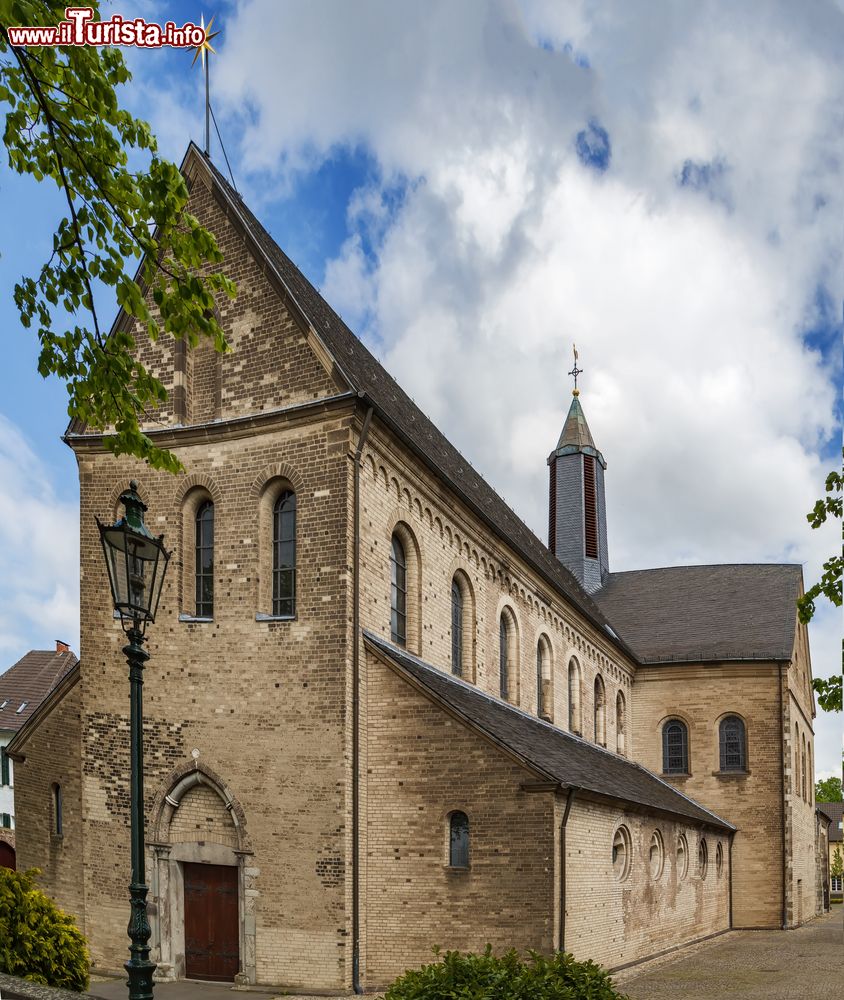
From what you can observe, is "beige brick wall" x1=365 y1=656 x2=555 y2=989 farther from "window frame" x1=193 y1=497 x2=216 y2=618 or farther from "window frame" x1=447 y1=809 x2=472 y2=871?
"window frame" x1=193 y1=497 x2=216 y2=618

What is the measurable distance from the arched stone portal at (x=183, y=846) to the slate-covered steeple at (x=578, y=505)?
2934 centimetres

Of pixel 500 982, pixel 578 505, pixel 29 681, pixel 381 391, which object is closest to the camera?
pixel 500 982

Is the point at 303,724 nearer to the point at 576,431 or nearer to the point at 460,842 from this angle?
the point at 460,842

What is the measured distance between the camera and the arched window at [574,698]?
30.0 m

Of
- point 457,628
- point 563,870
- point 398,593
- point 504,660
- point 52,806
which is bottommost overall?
point 563,870

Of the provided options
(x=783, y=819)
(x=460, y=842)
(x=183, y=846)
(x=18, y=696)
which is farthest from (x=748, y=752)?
(x=18, y=696)

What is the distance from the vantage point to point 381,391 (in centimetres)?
2192

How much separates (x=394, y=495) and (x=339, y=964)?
7.52 metres

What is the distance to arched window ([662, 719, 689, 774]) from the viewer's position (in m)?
36.8

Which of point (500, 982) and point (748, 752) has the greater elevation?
point (500, 982)

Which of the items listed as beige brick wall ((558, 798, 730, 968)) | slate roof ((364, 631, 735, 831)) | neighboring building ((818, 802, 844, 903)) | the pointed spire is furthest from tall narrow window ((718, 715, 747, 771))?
neighboring building ((818, 802, 844, 903))

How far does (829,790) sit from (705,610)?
82025mm

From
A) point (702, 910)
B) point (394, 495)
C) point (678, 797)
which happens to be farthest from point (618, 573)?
point (394, 495)

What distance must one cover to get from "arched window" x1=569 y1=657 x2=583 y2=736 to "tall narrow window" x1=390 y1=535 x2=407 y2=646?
11942mm
